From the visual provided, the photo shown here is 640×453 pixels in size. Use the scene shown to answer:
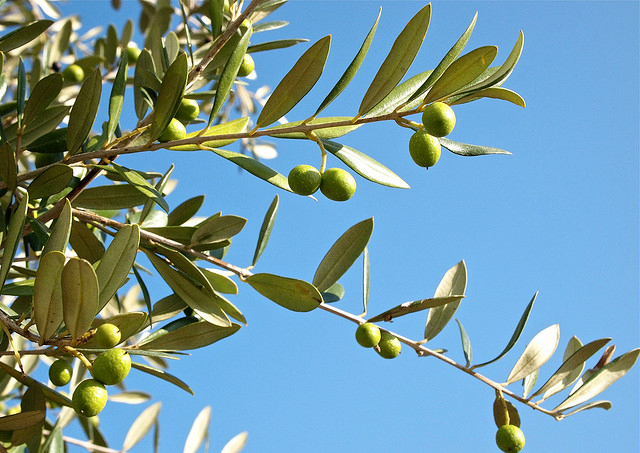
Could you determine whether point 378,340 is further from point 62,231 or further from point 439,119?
point 62,231

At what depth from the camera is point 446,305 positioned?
6.79 ft

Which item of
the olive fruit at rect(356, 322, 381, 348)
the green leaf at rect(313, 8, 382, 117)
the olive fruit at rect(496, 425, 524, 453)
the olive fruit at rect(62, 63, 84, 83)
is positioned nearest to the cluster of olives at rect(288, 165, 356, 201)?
the green leaf at rect(313, 8, 382, 117)

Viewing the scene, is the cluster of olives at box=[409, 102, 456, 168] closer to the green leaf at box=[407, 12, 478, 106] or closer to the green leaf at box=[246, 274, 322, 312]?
the green leaf at box=[407, 12, 478, 106]

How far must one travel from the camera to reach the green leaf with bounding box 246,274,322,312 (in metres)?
1.71

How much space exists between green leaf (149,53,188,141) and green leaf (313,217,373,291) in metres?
0.62

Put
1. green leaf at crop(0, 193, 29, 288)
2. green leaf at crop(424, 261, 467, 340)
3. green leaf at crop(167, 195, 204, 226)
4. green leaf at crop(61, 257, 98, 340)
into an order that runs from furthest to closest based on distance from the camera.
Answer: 1. green leaf at crop(167, 195, 204, 226)
2. green leaf at crop(424, 261, 467, 340)
3. green leaf at crop(0, 193, 29, 288)
4. green leaf at crop(61, 257, 98, 340)

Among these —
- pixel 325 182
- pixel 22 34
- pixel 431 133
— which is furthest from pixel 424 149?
pixel 22 34

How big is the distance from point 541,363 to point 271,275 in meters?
0.97

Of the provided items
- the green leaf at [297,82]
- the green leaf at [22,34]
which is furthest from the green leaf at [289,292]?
the green leaf at [22,34]

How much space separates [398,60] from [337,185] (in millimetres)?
344

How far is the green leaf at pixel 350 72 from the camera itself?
1.44 meters

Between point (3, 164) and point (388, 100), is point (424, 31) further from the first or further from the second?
point (3, 164)

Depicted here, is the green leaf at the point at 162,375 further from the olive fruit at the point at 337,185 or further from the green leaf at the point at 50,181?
the olive fruit at the point at 337,185

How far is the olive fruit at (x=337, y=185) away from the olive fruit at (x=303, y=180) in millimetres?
30
